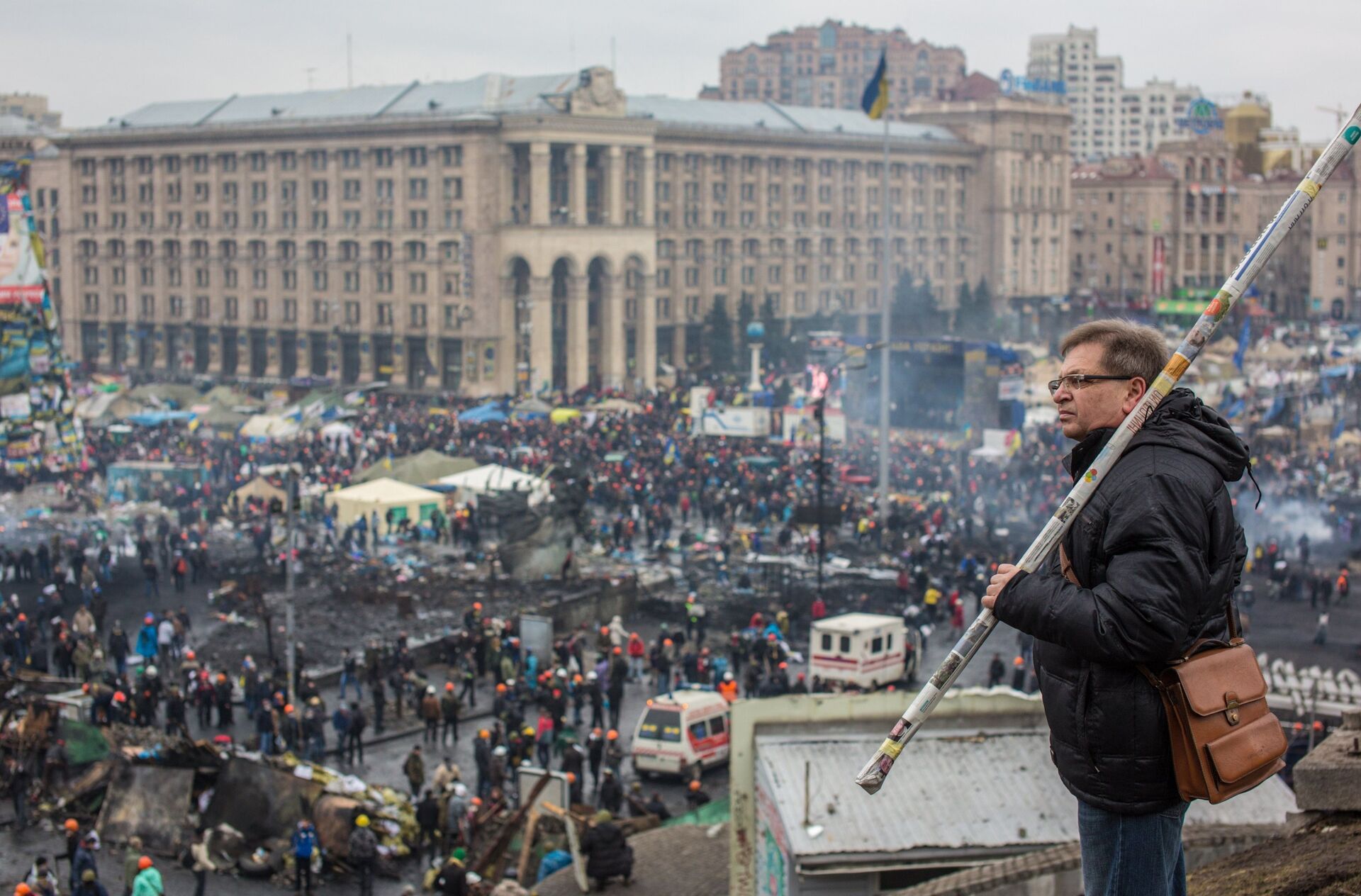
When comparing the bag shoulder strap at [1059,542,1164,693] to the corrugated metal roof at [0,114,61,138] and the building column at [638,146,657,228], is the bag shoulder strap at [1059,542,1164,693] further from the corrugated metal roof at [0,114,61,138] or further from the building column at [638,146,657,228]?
the corrugated metal roof at [0,114,61,138]

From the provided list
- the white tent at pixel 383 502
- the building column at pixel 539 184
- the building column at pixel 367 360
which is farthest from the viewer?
the building column at pixel 367 360

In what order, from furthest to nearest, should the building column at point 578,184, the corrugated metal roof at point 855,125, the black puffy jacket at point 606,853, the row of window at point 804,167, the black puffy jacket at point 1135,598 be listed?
1. the corrugated metal roof at point 855,125
2. the row of window at point 804,167
3. the building column at point 578,184
4. the black puffy jacket at point 606,853
5. the black puffy jacket at point 1135,598

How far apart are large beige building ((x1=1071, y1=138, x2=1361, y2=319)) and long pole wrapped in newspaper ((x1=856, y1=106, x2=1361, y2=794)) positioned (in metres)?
106

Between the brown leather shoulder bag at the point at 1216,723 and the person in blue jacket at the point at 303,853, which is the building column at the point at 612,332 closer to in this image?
the person in blue jacket at the point at 303,853

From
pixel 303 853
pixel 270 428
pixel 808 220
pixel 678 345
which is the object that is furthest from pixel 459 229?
pixel 303 853

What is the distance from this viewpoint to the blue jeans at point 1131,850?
12.9 ft

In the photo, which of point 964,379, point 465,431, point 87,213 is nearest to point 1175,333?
point 964,379

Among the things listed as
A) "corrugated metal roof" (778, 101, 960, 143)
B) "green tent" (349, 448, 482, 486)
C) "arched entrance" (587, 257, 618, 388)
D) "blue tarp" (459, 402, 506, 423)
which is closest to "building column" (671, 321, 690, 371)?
"arched entrance" (587, 257, 618, 388)

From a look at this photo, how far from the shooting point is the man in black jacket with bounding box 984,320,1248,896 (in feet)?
11.9

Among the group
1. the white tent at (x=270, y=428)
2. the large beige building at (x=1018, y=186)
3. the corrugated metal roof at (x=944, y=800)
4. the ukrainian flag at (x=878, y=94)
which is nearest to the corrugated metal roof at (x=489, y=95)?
the white tent at (x=270, y=428)

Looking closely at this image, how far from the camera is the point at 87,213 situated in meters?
91.4

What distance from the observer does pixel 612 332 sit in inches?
3076

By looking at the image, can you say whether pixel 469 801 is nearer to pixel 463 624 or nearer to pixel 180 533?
pixel 463 624

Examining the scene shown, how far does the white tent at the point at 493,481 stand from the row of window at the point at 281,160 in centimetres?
3695
